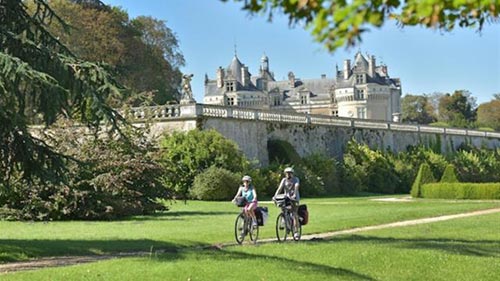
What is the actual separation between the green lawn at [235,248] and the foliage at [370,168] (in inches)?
907

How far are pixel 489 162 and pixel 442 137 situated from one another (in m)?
5.20

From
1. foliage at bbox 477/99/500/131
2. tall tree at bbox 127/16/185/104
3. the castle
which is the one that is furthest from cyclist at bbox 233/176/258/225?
foliage at bbox 477/99/500/131

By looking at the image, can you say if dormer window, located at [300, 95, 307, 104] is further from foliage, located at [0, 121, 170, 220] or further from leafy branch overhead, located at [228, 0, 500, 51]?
leafy branch overhead, located at [228, 0, 500, 51]

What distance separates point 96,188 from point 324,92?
80.8 m

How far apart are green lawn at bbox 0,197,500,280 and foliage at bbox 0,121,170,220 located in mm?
1006

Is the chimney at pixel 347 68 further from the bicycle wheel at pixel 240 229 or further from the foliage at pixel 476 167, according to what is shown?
the bicycle wheel at pixel 240 229

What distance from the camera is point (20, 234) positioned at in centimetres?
1567

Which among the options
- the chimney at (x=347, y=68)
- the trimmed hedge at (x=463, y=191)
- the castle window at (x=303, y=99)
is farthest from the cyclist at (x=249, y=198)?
the castle window at (x=303, y=99)

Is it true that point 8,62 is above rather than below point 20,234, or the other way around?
above

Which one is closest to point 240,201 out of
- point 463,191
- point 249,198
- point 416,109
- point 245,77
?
point 249,198

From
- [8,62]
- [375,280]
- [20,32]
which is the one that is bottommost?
[375,280]

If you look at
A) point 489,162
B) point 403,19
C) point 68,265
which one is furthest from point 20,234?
point 489,162

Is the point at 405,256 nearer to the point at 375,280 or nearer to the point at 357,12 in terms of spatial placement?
the point at 375,280

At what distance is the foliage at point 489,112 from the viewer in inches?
4263
